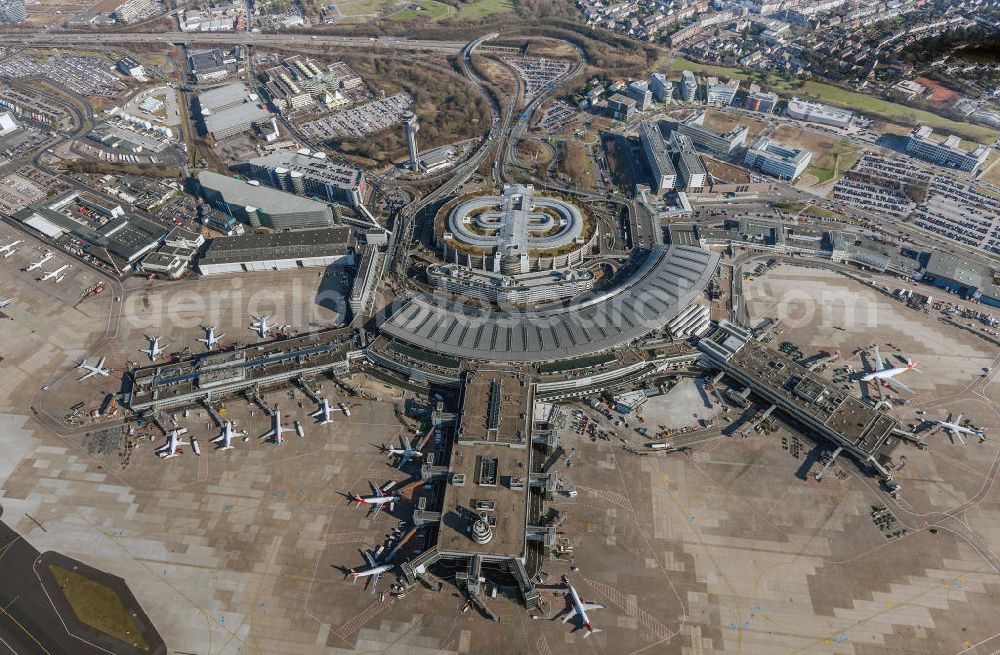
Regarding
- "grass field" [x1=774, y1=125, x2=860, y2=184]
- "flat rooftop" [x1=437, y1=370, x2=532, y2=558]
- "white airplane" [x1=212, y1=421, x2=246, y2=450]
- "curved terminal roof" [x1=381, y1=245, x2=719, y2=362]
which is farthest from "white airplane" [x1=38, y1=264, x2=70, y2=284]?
"grass field" [x1=774, y1=125, x2=860, y2=184]

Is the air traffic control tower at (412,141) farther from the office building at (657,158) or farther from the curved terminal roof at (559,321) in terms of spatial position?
the office building at (657,158)

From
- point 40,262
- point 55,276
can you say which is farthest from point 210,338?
point 40,262

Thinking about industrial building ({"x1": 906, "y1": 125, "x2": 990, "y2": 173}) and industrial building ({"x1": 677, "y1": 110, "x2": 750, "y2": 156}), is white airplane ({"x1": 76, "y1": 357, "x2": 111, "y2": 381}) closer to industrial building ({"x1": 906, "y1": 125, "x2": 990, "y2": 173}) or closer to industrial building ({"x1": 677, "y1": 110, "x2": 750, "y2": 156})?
industrial building ({"x1": 677, "y1": 110, "x2": 750, "y2": 156})

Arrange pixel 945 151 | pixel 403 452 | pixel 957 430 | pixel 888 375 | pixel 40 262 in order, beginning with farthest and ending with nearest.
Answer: pixel 945 151
pixel 40 262
pixel 888 375
pixel 957 430
pixel 403 452

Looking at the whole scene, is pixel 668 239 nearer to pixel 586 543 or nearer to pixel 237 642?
pixel 586 543

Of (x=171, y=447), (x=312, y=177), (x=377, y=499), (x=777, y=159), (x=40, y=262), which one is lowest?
(x=171, y=447)

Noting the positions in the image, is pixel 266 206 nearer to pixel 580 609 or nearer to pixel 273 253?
pixel 273 253
